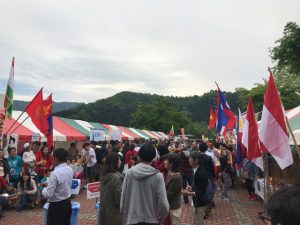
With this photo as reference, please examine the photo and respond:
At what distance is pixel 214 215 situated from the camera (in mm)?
9711

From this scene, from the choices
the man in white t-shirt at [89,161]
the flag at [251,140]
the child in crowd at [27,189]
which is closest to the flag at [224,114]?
the man in white t-shirt at [89,161]

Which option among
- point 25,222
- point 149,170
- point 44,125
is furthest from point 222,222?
point 44,125

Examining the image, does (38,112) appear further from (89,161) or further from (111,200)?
(111,200)

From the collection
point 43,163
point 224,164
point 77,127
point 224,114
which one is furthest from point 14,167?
point 77,127

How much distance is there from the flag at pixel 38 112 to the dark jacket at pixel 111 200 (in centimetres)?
684

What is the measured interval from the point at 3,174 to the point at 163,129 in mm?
79463

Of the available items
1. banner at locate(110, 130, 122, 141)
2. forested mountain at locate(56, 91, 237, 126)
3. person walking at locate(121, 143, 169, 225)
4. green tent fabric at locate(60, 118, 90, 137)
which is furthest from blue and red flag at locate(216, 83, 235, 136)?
forested mountain at locate(56, 91, 237, 126)

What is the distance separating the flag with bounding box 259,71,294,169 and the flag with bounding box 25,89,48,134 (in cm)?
735

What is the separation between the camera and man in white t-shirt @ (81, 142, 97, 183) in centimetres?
1413

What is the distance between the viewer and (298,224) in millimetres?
1605

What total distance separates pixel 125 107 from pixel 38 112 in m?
109

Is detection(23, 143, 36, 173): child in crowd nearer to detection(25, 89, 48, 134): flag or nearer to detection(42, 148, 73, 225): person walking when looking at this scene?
detection(25, 89, 48, 134): flag

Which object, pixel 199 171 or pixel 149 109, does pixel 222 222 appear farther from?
pixel 149 109

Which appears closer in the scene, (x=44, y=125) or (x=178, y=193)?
(x=178, y=193)
